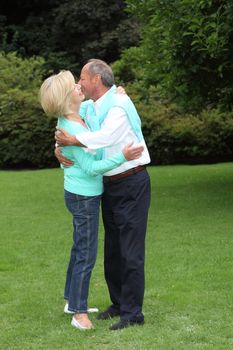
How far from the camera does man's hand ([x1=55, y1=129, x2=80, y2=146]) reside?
532 cm

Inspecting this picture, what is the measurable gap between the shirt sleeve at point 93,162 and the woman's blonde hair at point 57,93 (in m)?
0.35

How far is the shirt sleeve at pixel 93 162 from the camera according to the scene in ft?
17.4

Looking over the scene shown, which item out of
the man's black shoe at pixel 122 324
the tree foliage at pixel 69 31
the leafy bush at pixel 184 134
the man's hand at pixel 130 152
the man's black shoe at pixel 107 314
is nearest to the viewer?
the man's hand at pixel 130 152

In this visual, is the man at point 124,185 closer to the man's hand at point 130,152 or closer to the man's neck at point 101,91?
the man's neck at point 101,91

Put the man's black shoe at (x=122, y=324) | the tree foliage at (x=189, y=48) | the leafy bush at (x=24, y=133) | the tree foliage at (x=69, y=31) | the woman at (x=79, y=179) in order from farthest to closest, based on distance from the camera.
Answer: the tree foliage at (x=69, y=31) < the leafy bush at (x=24, y=133) < the tree foliage at (x=189, y=48) < the man's black shoe at (x=122, y=324) < the woman at (x=79, y=179)

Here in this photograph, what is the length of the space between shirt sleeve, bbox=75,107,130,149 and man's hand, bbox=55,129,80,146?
42 mm

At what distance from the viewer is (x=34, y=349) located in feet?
16.9

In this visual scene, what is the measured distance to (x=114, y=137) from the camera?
530 centimetres

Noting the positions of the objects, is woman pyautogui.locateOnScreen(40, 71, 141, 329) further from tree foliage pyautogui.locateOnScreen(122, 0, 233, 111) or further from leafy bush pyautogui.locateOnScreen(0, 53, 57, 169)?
leafy bush pyautogui.locateOnScreen(0, 53, 57, 169)

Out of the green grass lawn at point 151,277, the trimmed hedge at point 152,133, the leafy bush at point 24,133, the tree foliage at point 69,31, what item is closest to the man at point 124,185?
the green grass lawn at point 151,277

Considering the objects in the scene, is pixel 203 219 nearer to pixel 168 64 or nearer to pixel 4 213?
pixel 168 64

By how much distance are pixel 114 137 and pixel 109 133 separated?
61 millimetres

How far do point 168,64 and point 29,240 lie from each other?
409 cm

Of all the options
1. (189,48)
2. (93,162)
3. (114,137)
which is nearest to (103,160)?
(93,162)
